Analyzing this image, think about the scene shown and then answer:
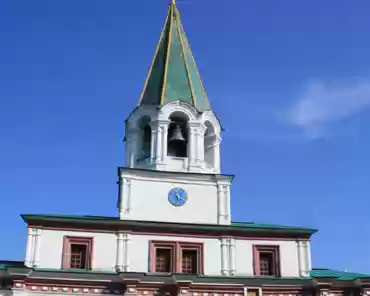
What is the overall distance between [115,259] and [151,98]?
9.15 meters

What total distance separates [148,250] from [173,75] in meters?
10.2

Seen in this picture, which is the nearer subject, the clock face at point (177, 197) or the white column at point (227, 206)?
the clock face at point (177, 197)

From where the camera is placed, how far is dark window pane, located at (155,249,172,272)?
85.6 feet

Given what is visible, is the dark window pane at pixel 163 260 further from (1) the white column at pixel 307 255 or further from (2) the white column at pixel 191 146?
(1) the white column at pixel 307 255

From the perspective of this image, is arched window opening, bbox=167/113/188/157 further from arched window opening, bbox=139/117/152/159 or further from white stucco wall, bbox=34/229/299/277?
white stucco wall, bbox=34/229/299/277

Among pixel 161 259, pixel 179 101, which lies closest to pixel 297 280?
pixel 161 259

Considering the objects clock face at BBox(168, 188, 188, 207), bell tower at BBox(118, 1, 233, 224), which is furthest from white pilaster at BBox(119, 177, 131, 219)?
clock face at BBox(168, 188, 188, 207)

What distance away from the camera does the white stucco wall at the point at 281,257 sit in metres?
26.6

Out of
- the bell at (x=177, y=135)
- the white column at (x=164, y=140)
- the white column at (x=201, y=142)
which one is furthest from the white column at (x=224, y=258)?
the bell at (x=177, y=135)

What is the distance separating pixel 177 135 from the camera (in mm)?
29156

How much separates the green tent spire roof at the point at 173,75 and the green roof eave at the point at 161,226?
6.64 m

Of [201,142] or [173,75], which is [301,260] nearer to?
[201,142]

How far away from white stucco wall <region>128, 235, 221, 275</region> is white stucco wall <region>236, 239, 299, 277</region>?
104 centimetres

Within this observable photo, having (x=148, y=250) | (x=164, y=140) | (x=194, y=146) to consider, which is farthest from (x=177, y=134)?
(x=148, y=250)
